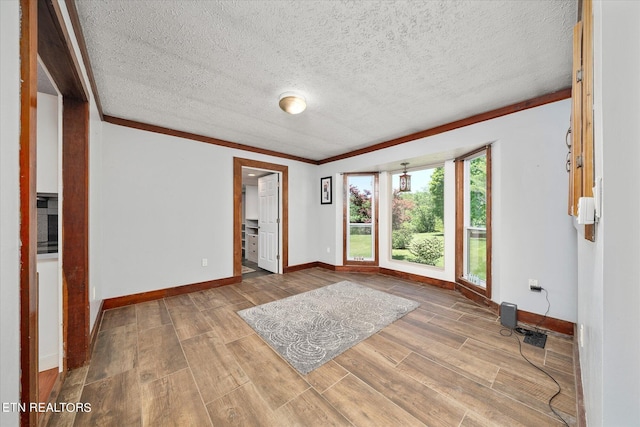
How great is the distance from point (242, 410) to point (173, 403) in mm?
453

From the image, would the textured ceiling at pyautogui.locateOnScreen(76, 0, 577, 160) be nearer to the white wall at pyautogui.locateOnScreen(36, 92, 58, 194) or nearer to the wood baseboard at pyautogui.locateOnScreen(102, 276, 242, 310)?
the white wall at pyautogui.locateOnScreen(36, 92, 58, 194)

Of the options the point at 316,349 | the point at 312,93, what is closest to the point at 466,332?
the point at 316,349

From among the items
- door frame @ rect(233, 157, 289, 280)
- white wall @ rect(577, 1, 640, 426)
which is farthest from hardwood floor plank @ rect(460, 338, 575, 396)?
door frame @ rect(233, 157, 289, 280)

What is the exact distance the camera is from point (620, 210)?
0.63m

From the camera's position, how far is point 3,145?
0.57 m

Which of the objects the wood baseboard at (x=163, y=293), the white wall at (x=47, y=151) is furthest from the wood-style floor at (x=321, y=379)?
the white wall at (x=47, y=151)

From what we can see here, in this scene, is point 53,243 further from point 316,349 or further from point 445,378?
point 445,378

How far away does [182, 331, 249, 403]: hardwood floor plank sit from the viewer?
1.56 metres

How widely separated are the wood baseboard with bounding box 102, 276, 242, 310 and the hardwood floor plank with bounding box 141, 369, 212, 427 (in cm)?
181

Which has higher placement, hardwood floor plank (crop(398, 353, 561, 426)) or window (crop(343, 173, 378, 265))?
window (crop(343, 173, 378, 265))

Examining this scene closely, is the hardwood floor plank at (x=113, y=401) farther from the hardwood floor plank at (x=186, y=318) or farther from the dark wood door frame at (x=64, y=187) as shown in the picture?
the hardwood floor plank at (x=186, y=318)

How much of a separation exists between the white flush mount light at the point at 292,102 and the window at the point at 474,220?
7.77ft

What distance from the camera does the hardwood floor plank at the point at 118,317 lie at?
7.89 feet

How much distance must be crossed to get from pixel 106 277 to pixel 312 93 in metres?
3.25
